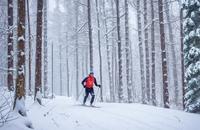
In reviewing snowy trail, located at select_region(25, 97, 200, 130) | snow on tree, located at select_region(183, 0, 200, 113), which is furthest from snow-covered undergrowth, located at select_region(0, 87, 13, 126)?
snow on tree, located at select_region(183, 0, 200, 113)

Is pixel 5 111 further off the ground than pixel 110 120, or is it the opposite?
pixel 5 111

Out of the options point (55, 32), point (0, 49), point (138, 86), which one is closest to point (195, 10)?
point (0, 49)

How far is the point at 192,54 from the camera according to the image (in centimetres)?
1480

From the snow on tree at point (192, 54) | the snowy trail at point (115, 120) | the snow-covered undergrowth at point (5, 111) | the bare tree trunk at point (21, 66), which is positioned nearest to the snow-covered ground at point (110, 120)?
the snowy trail at point (115, 120)

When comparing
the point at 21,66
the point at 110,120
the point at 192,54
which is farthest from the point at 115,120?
the point at 192,54

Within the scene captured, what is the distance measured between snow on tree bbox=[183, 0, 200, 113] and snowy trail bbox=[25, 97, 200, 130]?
129 centimetres

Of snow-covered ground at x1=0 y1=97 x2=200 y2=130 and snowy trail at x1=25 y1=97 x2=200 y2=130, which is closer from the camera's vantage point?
snow-covered ground at x1=0 y1=97 x2=200 y2=130

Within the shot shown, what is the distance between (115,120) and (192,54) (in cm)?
610

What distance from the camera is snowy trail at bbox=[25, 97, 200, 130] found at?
32.8ft

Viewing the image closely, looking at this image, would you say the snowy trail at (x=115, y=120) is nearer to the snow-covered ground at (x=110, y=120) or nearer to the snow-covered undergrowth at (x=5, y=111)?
the snow-covered ground at (x=110, y=120)

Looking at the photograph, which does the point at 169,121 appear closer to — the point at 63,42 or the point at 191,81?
the point at 191,81

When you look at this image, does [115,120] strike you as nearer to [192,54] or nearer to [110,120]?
[110,120]

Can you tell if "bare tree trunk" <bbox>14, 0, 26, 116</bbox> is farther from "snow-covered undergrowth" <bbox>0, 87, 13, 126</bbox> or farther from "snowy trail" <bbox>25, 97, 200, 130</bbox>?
"snowy trail" <bbox>25, 97, 200, 130</bbox>

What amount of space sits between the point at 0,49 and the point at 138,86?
28602 millimetres
